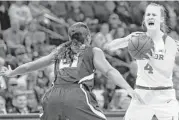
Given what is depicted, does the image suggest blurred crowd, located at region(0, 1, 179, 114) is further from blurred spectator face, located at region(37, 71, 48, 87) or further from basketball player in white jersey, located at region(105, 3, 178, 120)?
basketball player in white jersey, located at region(105, 3, 178, 120)

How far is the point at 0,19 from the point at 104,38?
2070 mm

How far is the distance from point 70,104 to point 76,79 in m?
0.25

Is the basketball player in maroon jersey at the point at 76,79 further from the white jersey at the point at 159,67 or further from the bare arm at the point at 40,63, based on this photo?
the white jersey at the point at 159,67

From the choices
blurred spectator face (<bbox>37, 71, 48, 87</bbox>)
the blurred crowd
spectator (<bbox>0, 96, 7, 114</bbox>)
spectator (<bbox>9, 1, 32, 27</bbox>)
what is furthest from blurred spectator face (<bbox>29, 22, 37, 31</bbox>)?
spectator (<bbox>0, 96, 7, 114</bbox>)

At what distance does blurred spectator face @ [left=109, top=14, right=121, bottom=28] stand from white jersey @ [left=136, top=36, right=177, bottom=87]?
171 inches

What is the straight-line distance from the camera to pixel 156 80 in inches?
189

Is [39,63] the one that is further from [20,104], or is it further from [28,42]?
[28,42]

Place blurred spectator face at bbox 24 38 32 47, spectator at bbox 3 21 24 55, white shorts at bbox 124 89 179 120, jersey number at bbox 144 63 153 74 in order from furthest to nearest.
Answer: blurred spectator face at bbox 24 38 32 47 < spectator at bbox 3 21 24 55 < jersey number at bbox 144 63 153 74 < white shorts at bbox 124 89 179 120

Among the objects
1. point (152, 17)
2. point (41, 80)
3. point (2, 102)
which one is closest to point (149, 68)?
point (152, 17)

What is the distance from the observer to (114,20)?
9258mm

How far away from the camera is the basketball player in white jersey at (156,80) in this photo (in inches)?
186

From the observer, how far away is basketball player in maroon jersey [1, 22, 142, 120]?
3896 millimetres

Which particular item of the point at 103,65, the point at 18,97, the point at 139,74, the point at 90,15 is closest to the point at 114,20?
the point at 90,15

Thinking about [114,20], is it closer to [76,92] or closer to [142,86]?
[142,86]
